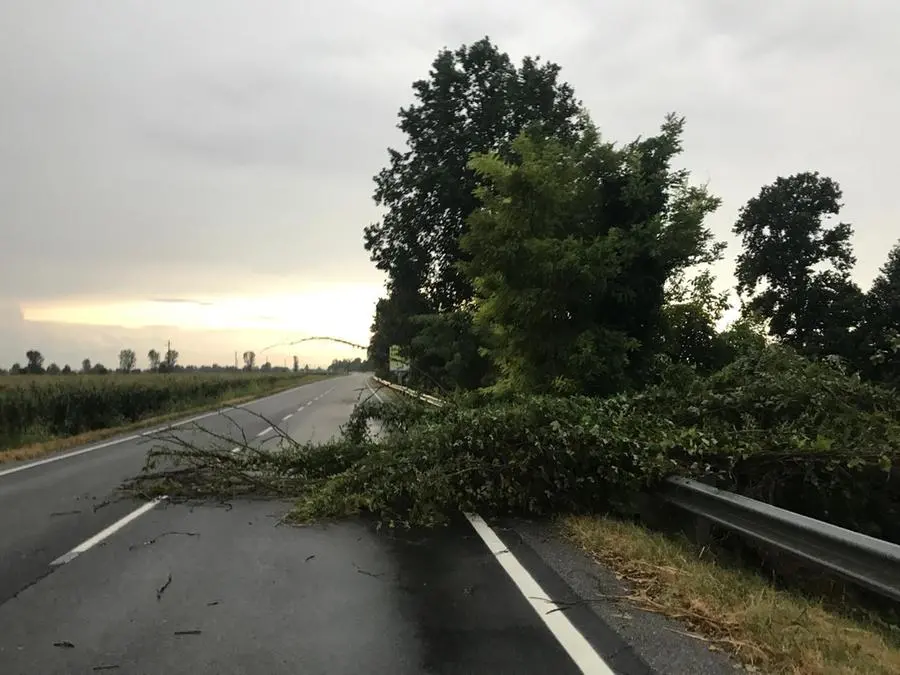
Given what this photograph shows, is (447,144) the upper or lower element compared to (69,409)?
upper

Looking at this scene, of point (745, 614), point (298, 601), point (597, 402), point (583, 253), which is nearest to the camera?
point (745, 614)

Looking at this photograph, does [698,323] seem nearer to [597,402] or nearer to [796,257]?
[597,402]

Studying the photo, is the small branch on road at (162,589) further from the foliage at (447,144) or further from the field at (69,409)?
the foliage at (447,144)

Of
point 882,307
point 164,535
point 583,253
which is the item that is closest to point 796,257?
point 882,307

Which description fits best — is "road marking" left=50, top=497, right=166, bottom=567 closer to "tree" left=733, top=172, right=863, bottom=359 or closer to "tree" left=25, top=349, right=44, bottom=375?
"tree" left=733, top=172, right=863, bottom=359

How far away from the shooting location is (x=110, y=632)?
15.2 feet

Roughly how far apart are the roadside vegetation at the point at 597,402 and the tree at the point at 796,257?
43.5 ft

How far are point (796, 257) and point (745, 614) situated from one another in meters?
44.7

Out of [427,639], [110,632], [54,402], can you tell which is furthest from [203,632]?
[54,402]

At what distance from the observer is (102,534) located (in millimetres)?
7531

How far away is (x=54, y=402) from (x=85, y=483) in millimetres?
14441

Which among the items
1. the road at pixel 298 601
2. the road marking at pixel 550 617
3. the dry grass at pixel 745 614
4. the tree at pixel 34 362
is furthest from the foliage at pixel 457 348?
the tree at pixel 34 362

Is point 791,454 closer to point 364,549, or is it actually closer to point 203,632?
point 364,549

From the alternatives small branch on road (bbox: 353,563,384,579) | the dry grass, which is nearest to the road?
small branch on road (bbox: 353,563,384,579)
